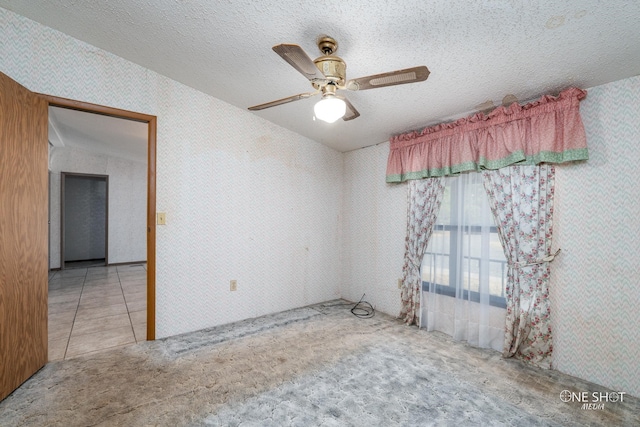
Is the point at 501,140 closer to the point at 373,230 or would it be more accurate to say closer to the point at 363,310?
the point at 373,230

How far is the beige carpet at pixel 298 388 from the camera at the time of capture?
1631 mm

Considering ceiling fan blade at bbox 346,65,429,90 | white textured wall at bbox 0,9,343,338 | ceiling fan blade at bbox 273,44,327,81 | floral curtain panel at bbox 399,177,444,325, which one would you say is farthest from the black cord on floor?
ceiling fan blade at bbox 273,44,327,81

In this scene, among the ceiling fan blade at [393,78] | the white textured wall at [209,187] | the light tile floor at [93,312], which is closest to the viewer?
the ceiling fan blade at [393,78]

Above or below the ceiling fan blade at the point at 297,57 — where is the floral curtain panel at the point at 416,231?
below

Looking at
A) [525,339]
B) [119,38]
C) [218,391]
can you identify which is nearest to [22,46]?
[119,38]

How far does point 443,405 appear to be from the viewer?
177cm

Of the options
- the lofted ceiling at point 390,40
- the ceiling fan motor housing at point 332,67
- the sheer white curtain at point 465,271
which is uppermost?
the lofted ceiling at point 390,40

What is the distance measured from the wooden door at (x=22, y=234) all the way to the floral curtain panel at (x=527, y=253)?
375cm

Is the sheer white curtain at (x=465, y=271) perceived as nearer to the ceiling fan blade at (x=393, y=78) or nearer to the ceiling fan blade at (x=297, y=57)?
the ceiling fan blade at (x=393, y=78)

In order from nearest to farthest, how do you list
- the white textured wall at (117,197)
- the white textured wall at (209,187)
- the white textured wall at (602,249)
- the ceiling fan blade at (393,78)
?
the ceiling fan blade at (393,78)
the white textured wall at (602,249)
the white textured wall at (209,187)
the white textured wall at (117,197)

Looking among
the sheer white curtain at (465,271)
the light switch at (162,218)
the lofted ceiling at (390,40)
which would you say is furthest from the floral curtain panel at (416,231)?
the light switch at (162,218)

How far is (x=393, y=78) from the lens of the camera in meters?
1.55

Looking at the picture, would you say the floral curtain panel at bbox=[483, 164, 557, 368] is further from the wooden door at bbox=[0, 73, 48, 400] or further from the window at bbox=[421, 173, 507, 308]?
the wooden door at bbox=[0, 73, 48, 400]

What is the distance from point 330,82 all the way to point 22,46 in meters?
2.38
